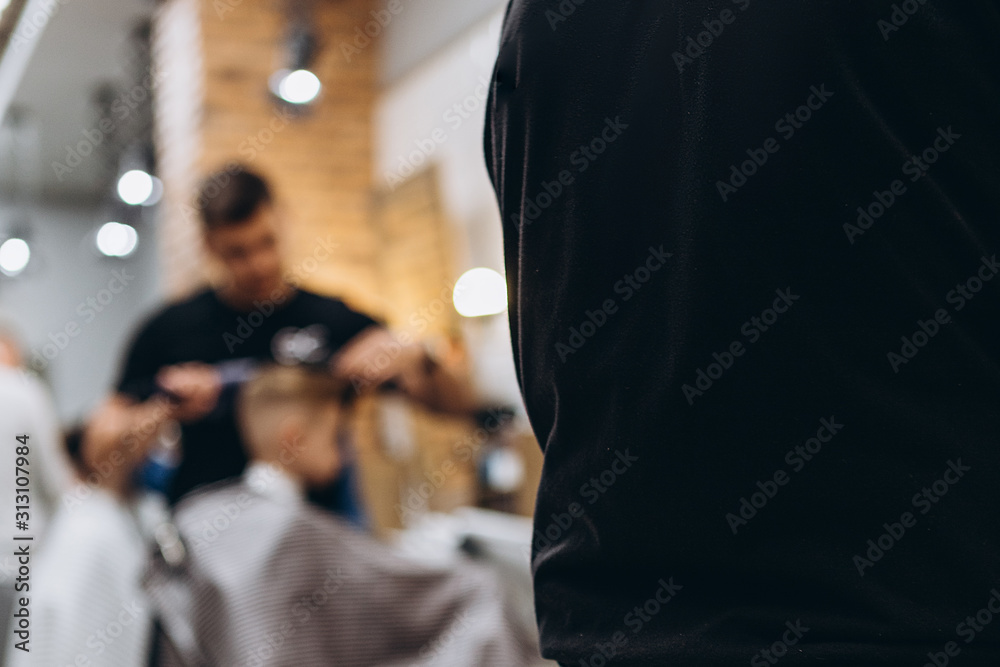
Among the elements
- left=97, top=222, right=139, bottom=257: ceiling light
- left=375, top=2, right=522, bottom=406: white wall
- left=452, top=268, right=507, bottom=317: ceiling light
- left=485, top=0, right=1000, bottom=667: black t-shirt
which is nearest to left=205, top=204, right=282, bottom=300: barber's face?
left=375, top=2, right=522, bottom=406: white wall

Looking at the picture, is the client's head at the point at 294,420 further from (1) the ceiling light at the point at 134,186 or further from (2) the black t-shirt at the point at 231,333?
(1) the ceiling light at the point at 134,186

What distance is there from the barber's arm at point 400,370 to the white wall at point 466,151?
1034 millimetres

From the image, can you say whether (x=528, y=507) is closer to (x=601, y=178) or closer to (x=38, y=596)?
(x=38, y=596)

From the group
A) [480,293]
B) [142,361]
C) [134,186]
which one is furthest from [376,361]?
[134,186]

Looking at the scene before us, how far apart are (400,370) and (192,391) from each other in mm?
466

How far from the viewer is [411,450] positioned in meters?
3.87

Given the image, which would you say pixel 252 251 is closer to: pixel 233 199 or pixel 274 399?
pixel 233 199

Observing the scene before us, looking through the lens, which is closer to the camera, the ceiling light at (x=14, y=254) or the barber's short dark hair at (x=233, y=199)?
the barber's short dark hair at (x=233, y=199)

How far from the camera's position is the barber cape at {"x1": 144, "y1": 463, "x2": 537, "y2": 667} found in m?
1.51

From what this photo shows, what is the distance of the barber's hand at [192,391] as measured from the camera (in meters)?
1.98

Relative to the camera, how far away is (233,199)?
215cm

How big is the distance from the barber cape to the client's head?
27 cm

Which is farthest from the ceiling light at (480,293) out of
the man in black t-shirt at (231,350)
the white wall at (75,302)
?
the white wall at (75,302)

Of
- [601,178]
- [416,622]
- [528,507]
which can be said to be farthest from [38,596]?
[601,178]
